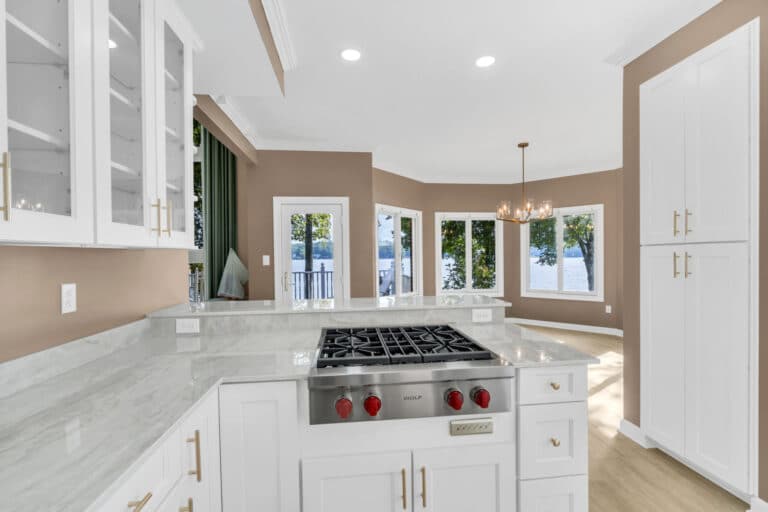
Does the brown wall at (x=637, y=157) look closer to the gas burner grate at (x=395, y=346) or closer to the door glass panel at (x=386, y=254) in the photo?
the gas burner grate at (x=395, y=346)

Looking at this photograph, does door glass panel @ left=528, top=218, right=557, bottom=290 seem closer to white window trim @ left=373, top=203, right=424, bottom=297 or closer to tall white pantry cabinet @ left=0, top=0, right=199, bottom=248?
white window trim @ left=373, top=203, right=424, bottom=297

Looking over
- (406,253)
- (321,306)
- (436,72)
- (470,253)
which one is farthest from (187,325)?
(470,253)

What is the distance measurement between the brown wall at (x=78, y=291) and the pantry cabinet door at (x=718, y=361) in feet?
9.59

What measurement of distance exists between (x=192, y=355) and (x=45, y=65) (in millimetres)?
1119

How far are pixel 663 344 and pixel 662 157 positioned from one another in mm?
1128

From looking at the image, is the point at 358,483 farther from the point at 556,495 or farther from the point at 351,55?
the point at 351,55

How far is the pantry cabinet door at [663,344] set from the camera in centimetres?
214

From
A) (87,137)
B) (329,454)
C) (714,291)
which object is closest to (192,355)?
(329,454)

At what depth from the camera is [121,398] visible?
1.12m

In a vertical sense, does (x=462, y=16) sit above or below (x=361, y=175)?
above

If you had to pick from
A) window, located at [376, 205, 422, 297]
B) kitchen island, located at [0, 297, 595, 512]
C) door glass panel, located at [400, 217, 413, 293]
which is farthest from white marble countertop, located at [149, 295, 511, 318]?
door glass panel, located at [400, 217, 413, 293]

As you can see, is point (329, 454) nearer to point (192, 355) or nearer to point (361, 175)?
point (192, 355)

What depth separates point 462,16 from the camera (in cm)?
220

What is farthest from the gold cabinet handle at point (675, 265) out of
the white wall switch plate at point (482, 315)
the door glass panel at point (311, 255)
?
the door glass panel at point (311, 255)
